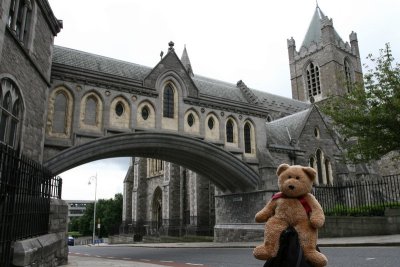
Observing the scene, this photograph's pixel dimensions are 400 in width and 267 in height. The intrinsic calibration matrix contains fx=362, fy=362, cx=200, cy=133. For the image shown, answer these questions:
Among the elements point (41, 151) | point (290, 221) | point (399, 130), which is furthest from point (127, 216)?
point (290, 221)

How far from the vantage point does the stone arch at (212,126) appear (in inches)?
727

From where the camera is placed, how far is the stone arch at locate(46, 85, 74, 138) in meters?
14.3

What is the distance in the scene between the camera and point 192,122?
18062mm

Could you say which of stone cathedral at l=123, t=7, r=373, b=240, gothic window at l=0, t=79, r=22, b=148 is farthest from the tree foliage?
gothic window at l=0, t=79, r=22, b=148

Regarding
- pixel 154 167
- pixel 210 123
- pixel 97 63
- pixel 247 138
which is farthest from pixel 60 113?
pixel 154 167

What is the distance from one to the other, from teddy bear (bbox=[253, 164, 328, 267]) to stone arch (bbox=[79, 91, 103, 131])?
1239cm

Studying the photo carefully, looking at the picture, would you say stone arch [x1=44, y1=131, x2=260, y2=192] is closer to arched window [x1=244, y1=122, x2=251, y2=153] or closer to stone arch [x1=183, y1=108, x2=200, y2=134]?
stone arch [x1=183, y1=108, x2=200, y2=134]

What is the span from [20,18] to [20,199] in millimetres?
6849

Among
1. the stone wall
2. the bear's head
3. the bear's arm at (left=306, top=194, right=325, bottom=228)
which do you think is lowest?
the stone wall

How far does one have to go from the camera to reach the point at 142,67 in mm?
18938

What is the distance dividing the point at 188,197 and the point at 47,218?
23830 millimetres

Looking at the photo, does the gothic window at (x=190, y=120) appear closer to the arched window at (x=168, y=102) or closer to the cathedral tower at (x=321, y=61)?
the arched window at (x=168, y=102)

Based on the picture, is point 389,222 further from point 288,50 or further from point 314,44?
point 288,50

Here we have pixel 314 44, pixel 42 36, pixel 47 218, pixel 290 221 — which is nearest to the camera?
pixel 290 221
